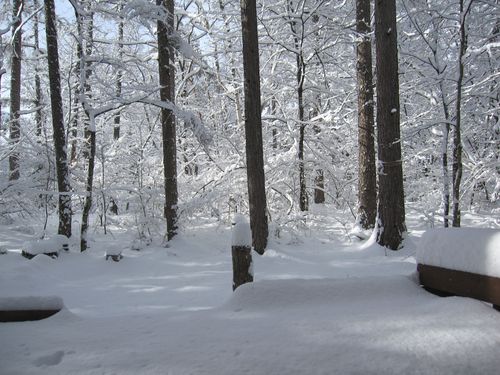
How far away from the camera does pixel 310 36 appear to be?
11984 millimetres

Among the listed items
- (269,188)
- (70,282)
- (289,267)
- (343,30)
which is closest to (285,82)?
(343,30)

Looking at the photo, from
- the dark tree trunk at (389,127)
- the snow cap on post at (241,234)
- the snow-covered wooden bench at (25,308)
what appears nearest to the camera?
the snow-covered wooden bench at (25,308)

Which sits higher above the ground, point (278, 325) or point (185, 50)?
point (185, 50)

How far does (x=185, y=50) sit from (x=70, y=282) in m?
6.54

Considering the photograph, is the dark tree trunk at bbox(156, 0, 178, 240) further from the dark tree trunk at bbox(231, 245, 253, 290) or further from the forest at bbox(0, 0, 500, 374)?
the dark tree trunk at bbox(231, 245, 253, 290)

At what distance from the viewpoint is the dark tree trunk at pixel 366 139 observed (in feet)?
32.0

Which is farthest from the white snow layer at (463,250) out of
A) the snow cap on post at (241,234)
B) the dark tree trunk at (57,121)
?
the dark tree trunk at (57,121)

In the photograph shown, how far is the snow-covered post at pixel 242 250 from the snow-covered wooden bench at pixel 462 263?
192 cm

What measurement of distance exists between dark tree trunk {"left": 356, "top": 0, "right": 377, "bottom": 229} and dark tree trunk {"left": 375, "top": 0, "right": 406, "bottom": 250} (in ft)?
4.96

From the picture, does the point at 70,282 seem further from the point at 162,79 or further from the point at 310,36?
the point at 310,36

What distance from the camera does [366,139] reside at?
9734 mm

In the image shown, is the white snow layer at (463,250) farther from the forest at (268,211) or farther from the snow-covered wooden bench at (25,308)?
the snow-covered wooden bench at (25,308)

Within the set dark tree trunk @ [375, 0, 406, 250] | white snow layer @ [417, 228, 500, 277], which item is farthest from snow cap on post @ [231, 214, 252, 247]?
dark tree trunk @ [375, 0, 406, 250]

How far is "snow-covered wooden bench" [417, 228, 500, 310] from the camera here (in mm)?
3004
